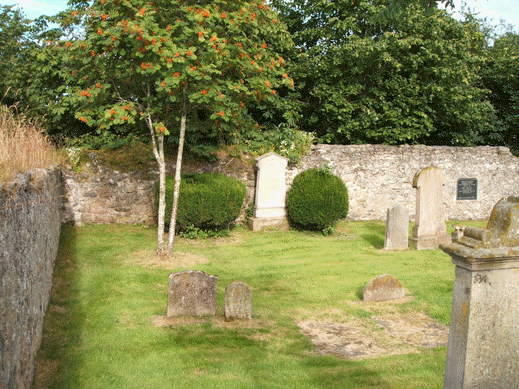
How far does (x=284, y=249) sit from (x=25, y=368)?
777 centimetres

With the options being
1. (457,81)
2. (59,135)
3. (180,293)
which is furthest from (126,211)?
(457,81)

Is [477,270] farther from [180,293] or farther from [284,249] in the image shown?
[284,249]

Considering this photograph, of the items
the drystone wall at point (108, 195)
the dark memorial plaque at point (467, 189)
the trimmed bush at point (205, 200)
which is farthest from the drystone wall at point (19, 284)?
the dark memorial plaque at point (467, 189)

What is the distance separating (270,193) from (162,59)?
20.3ft

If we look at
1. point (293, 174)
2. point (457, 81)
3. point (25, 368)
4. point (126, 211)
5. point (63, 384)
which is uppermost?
point (457, 81)

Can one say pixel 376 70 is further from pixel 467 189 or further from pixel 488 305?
pixel 488 305

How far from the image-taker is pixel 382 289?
25.0ft

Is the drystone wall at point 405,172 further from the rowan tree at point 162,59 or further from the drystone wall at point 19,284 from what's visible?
the drystone wall at point 19,284

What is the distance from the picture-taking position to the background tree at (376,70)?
622 inches

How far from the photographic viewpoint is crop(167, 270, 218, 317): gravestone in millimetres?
6535

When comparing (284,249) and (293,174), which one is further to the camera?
(293,174)

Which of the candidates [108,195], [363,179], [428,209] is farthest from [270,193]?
[108,195]

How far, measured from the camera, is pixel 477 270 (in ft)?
10.9

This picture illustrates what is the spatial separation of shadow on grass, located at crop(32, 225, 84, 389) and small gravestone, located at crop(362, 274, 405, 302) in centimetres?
462
